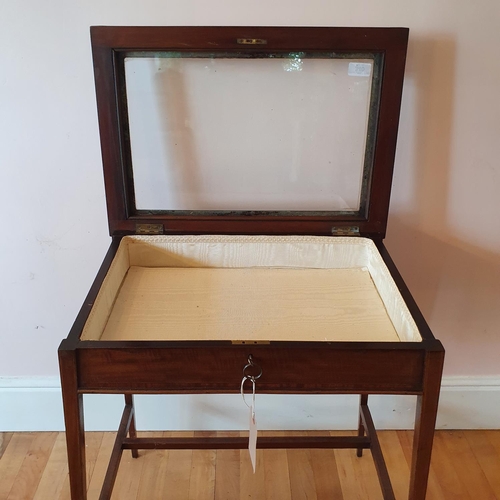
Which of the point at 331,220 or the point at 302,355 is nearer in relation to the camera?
the point at 302,355

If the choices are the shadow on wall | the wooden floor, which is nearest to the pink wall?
the shadow on wall

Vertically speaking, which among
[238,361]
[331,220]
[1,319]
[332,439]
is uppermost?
[331,220]

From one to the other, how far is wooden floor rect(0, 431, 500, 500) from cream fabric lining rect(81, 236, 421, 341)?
59 centimetres

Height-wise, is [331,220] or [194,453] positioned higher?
[331,220]

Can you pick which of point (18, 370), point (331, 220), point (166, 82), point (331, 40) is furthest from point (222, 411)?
point (331, 40)

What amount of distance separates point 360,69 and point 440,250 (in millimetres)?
505

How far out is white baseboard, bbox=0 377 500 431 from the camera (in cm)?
153

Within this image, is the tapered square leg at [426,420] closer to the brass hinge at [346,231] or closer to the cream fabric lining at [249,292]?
the cream fabric lining at [249,292]

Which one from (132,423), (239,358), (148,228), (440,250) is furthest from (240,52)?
(132,423)

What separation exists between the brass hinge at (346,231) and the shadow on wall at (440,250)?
21 centimetres

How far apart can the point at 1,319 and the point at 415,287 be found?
1.04 metres

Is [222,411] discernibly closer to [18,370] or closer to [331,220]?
[18,370]

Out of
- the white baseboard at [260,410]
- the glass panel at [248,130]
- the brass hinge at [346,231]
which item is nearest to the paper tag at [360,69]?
the glass panel at [248,130]

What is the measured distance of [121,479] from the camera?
1.43 meters
